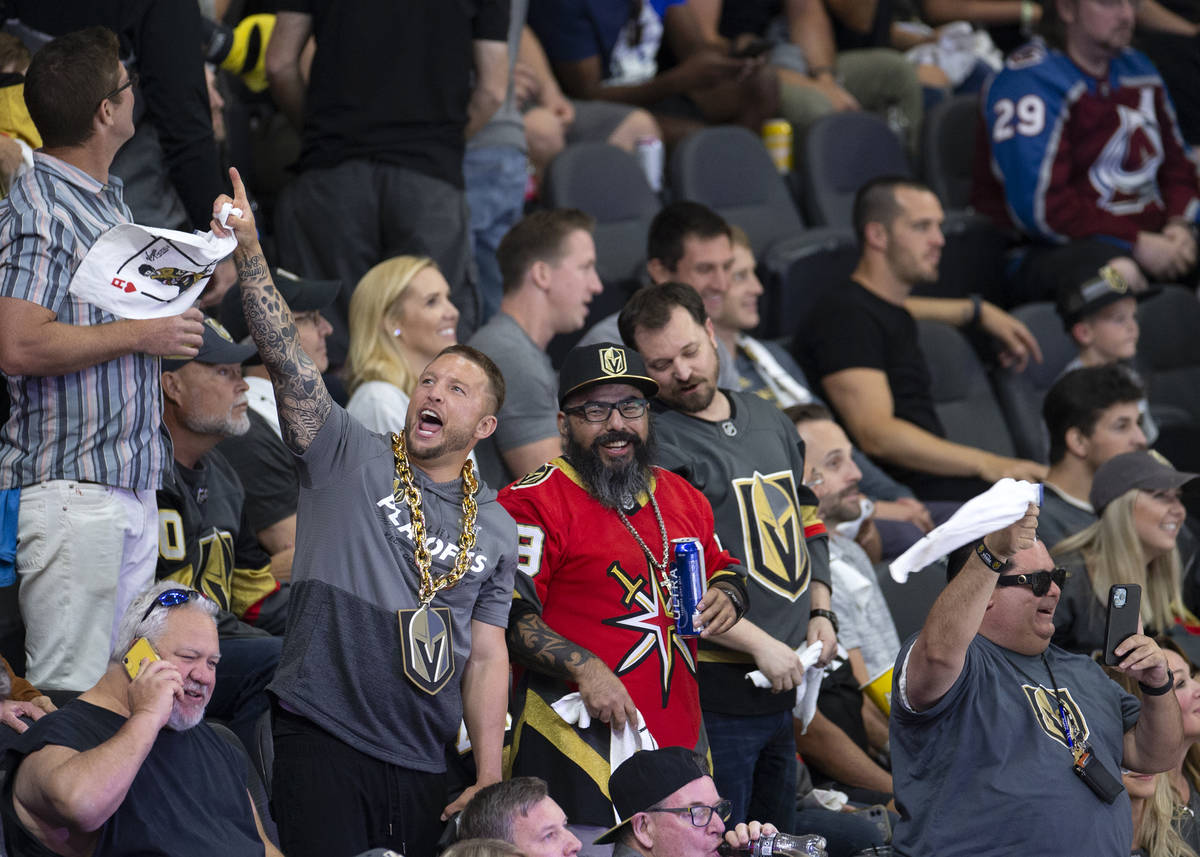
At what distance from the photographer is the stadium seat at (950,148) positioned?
854 centimetres

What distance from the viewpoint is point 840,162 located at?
8125 mm

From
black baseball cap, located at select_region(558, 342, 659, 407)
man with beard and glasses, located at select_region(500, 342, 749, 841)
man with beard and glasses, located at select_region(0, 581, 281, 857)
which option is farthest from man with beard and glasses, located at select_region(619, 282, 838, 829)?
man with beard and glasses, located at select_region(0, 581, 281, 857)

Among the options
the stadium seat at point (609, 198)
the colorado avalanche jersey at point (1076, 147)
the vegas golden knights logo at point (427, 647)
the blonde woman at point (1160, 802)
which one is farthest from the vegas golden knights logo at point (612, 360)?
the colorado avalanche jersey at point (1076, 147)

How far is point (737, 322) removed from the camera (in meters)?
5.83

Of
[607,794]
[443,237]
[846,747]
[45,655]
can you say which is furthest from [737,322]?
[45,655]

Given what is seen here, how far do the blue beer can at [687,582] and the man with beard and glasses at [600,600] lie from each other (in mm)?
35

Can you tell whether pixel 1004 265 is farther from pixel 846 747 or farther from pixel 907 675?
pixel 907 675

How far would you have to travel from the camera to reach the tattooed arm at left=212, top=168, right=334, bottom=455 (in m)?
3.23

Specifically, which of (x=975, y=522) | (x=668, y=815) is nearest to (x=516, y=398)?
(x=668, y=815)

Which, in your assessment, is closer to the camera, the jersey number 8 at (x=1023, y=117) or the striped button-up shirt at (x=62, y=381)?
the striped button-up shirt at (x=62, y=381)

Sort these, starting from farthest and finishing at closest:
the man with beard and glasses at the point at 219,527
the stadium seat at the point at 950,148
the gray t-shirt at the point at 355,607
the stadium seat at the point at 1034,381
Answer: the stadium seat at the point at 950,148, the stadium seat at the point at 1034,381, the man with beard and glasses at the point at 219,527, the gray t-shirt at the point at 355,607

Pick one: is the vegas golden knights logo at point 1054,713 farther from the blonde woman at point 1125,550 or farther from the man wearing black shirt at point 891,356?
the man wearing black shirt at point 891,356

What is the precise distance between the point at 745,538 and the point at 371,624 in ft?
3.91

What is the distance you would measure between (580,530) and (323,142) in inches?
99.0
